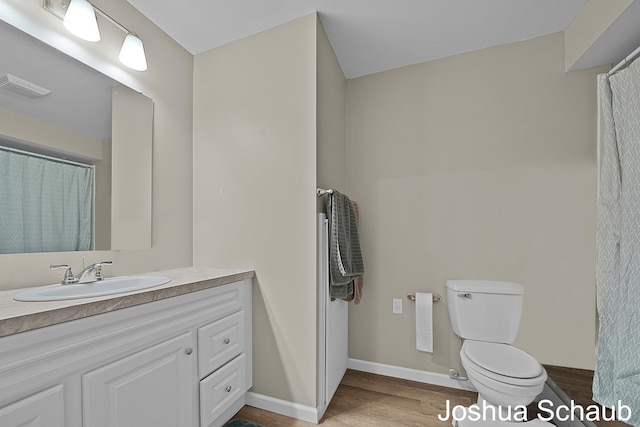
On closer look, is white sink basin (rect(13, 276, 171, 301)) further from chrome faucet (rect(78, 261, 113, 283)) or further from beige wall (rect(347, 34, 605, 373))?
beige wall (rect(347, 34, 605, 373))

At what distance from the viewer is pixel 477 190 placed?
195 cm

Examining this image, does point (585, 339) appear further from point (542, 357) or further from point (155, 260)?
point (155, 260)

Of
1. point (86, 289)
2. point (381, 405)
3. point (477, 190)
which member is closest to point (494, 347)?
point (381, 405)

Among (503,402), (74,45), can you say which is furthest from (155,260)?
(503,402)

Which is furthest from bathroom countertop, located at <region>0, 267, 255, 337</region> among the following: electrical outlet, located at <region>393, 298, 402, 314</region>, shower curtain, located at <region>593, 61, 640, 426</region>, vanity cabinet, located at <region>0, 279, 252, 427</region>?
shower curtain, located at <region>593, 61, 640, 426</region>

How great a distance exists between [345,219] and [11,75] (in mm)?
1717

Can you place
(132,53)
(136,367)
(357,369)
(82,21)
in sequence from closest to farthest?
(136,367), (82,21), (132,53), (357,369)

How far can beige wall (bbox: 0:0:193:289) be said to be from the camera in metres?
1.31

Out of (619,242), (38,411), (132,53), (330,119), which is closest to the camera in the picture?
(38,411)

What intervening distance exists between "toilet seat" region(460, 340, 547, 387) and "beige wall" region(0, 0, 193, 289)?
1.88m

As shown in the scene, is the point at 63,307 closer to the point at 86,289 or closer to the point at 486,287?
the point at 86,289

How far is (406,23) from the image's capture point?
1768mm

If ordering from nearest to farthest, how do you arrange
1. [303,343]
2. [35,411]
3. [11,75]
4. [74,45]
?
[35,411], [11,75], [74,45], [303,343]

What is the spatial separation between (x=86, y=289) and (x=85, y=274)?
0.11 m
